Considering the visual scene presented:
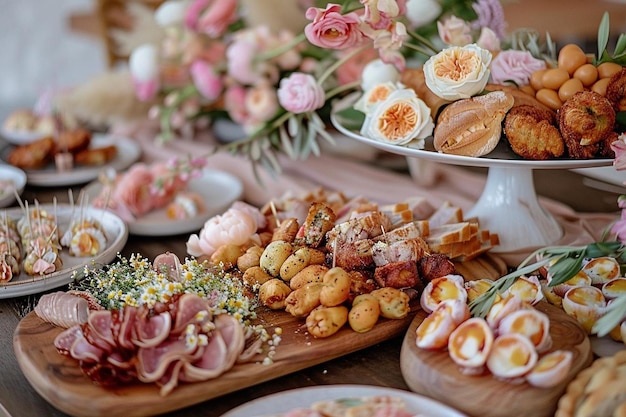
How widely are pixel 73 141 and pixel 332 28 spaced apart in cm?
94

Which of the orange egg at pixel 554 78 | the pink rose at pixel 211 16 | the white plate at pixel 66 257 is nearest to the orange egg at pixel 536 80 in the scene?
the orange egg at pixel 554 78

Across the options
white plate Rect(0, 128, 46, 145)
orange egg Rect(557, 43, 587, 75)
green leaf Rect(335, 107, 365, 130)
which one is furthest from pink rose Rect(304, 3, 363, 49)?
white plate Rect(0, 128, 46, 145)

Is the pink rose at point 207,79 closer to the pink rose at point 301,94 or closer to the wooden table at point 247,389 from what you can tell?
the pink rose at point 301,94

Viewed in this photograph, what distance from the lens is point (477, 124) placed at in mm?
1079

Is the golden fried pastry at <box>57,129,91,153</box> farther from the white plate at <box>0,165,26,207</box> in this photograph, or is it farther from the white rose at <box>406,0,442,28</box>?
the white rose at <box>406,0,442,28</box>

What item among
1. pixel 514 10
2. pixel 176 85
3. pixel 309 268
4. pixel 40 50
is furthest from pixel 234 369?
pixel 40 50

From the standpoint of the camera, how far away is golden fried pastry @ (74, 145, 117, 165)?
1778 millimetres

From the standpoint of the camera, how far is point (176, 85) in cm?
198

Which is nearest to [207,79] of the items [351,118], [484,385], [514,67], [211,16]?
[211,16]

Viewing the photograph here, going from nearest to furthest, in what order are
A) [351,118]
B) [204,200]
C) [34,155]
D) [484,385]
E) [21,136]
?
[484,385]
[351,118]
[204,200]
[34,155]
[21,136]

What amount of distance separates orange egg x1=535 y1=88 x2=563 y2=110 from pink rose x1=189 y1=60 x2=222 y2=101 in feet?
3.05

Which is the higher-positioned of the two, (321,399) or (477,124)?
(477,124)

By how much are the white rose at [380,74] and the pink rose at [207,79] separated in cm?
61

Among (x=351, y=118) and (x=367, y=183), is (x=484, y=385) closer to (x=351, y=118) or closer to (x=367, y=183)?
(x=351, y=118)
